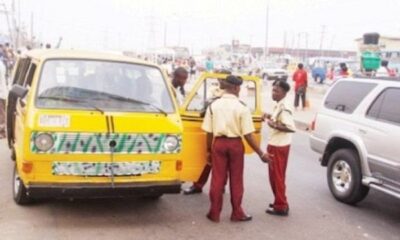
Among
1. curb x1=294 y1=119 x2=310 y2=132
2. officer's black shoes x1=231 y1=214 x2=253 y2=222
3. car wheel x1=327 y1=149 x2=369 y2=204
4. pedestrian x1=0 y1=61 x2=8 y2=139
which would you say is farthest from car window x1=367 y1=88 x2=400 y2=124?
curb x1=294 y1=119 x2=310 y2=132

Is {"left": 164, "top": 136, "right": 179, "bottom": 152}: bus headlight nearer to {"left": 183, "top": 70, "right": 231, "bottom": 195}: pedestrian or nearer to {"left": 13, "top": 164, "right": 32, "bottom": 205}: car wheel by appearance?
{"left": 183, "top": 70, "right": 231, "bottom": 195}: pedestrian

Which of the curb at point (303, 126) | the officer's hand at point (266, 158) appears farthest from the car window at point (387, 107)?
the curb at point (303, 126)

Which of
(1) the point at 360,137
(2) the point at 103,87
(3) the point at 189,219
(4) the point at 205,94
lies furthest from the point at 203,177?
(1) the point at 360,137

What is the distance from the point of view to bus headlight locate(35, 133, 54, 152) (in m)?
5.57

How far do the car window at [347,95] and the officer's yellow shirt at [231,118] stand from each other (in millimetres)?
2226

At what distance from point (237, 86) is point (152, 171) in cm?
132

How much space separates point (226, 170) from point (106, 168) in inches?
52.8

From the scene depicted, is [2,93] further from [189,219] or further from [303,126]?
[303,126]

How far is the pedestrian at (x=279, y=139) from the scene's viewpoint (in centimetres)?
642

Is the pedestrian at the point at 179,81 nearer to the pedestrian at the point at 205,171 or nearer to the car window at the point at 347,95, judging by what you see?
the pedestrian at the point at 205,171

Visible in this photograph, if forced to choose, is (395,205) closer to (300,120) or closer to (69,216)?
(69,216)

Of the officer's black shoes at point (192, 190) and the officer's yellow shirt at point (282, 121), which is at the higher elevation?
the officer's yellow shirt at point (282, 121)

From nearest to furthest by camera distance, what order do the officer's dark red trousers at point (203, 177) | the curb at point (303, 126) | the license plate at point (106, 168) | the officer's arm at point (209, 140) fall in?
the license plate at point (106, 168) → the officer's arm at point (209, 140) → the officer's dark red trousers at point (203, 177) → the curb at point (303, 126)

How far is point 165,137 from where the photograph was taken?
19.8 feet
